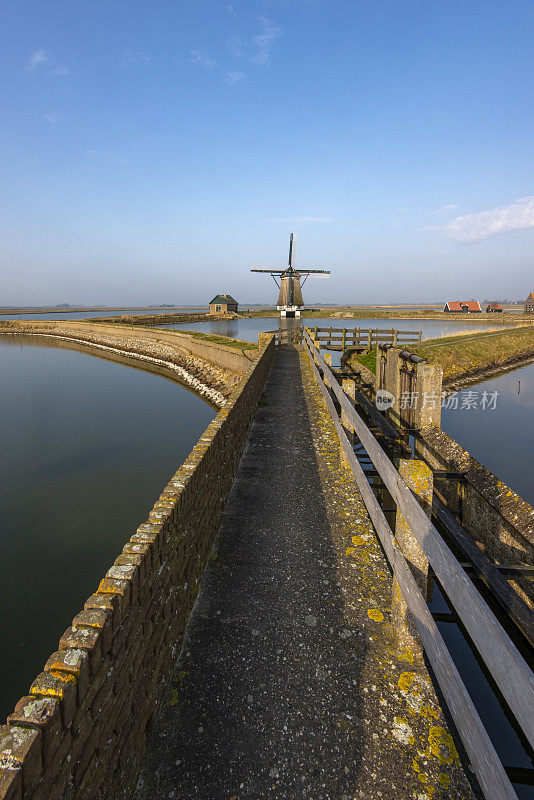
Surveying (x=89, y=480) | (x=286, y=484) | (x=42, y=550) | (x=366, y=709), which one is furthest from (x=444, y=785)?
(x=89, y=480)

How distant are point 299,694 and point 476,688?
4300 mm

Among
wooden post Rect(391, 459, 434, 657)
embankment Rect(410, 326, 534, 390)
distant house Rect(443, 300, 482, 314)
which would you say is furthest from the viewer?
distant house Rect(443, 300, 482, 314)

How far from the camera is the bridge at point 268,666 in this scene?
181cm

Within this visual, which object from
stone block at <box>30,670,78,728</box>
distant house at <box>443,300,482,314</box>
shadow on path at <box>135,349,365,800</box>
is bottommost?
shadow on path at <box>135,349,365,800</box>

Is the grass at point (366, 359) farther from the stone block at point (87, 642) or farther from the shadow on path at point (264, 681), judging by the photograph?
the stone block at point (87, 642)

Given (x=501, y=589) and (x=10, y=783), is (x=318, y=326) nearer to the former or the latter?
(x=501, y=589)

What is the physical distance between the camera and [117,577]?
8.12 feet

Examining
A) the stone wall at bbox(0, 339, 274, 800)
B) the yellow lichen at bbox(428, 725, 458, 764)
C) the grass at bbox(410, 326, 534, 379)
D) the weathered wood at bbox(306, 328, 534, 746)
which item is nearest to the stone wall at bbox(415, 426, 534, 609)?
the yellow lichen at bbox(428, 725, 458, 764)

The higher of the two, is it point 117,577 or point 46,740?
point 117,577

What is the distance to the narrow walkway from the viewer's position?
2404 millimetres

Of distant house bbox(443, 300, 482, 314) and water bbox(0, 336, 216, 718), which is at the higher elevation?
distant house bbox(443, 300, 482, 314)

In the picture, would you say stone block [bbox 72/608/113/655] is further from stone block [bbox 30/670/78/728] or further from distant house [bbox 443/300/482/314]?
distant house [bbox 443/300/482/314]

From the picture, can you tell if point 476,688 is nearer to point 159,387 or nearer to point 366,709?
point 366,709

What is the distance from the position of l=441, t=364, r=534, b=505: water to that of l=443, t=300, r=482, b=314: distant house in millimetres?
79939
